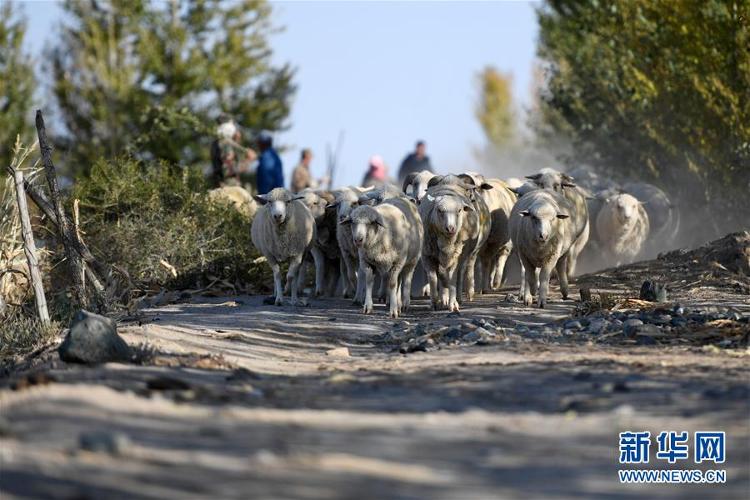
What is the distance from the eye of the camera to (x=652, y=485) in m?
6.69

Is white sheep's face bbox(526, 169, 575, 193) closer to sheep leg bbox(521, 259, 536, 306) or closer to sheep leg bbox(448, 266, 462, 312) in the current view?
sheep leg bbox(521, 259, 536, 306)

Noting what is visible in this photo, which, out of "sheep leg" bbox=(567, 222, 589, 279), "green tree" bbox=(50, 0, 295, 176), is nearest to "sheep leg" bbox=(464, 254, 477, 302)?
"sheep leg" bbox=(567, 222, 589, 279)

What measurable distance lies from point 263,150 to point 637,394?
56.0ft

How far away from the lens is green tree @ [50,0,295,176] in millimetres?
37938

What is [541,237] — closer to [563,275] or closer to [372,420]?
[563,275]

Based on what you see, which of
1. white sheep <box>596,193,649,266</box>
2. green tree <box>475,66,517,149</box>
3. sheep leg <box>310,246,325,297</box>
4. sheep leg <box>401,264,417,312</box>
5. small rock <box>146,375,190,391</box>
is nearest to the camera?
small rock <box>146,375,190,391</box>

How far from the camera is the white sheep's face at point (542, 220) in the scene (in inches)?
631

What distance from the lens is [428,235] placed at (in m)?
16.8

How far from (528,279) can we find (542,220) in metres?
1.19

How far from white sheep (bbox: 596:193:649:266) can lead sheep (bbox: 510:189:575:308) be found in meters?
4.70

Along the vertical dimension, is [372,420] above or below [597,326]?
below

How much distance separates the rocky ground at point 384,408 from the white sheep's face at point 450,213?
78.3 inches

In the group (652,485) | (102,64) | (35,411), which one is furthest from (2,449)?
(102,64)

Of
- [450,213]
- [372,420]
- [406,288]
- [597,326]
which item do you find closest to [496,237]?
[406,288]
